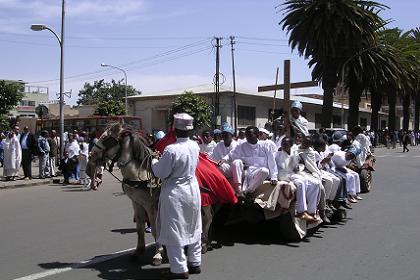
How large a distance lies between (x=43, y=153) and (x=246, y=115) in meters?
30.9

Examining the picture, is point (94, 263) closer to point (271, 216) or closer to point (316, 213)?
point (271, 216)

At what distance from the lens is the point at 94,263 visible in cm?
685

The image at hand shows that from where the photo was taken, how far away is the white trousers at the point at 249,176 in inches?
321

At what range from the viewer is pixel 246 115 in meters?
47.9

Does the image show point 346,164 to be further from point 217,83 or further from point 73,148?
point 217,83

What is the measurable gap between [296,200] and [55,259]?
3705 mm

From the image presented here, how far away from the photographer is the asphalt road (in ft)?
20.9

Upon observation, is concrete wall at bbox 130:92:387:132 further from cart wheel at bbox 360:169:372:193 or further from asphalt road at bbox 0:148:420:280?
asphalt road at bbox 0:148:420:280

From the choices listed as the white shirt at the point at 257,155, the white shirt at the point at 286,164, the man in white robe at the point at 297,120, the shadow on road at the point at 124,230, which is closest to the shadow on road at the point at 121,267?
the shadow on road at the point at 124,230

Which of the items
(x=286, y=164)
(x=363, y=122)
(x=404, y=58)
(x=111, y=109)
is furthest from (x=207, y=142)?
(x=363, y=122)

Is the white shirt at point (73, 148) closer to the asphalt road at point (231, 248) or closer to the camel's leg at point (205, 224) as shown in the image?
the asphalt road at point (231, 248)

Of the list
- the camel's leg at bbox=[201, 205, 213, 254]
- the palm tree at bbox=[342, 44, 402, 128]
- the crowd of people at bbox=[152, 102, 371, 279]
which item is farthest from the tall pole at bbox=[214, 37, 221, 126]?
the camel's leg at bbox=[201, 205, 213, 254]

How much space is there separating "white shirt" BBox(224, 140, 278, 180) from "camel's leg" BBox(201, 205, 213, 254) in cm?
150

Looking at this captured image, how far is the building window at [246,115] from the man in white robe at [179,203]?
41.0 m
